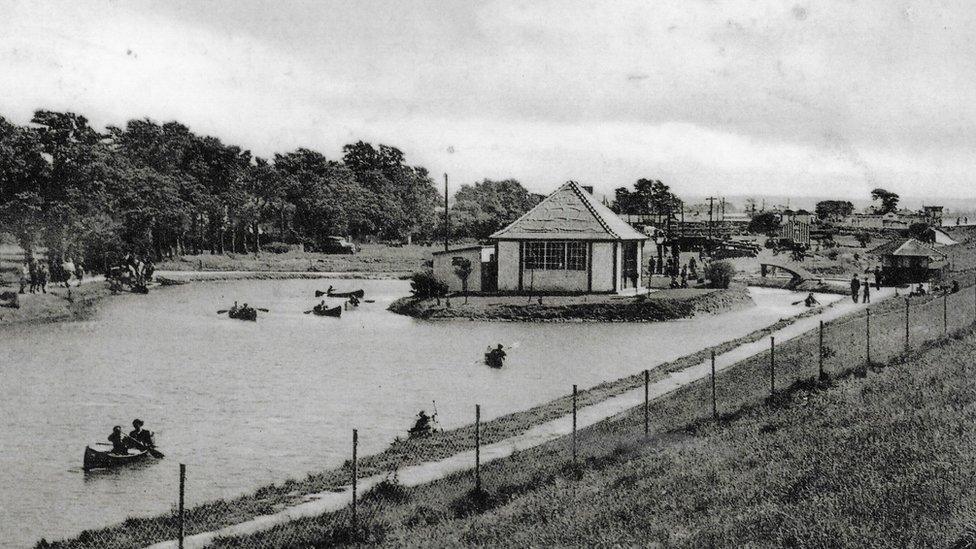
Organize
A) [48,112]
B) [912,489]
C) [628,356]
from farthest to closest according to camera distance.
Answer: [48,112]
[628,356]
[912,489]

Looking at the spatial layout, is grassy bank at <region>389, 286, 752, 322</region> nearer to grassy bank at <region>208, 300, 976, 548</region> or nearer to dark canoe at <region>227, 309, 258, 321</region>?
dark canoe at <region>227, 309, 258, 321</region>

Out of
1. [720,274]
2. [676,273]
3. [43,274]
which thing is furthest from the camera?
[676,273]

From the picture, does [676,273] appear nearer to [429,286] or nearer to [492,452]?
[429,286]

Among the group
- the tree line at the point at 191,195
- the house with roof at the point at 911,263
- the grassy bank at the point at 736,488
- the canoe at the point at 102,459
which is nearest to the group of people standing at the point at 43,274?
the tree line at the point at 191,195

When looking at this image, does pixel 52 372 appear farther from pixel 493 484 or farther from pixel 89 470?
pixel 493 484

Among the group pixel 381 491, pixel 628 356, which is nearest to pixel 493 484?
pixel 381 491

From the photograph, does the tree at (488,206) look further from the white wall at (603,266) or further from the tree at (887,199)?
the white wall at (603,266)

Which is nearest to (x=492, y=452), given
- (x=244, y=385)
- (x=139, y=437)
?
(x=139, y=437)
